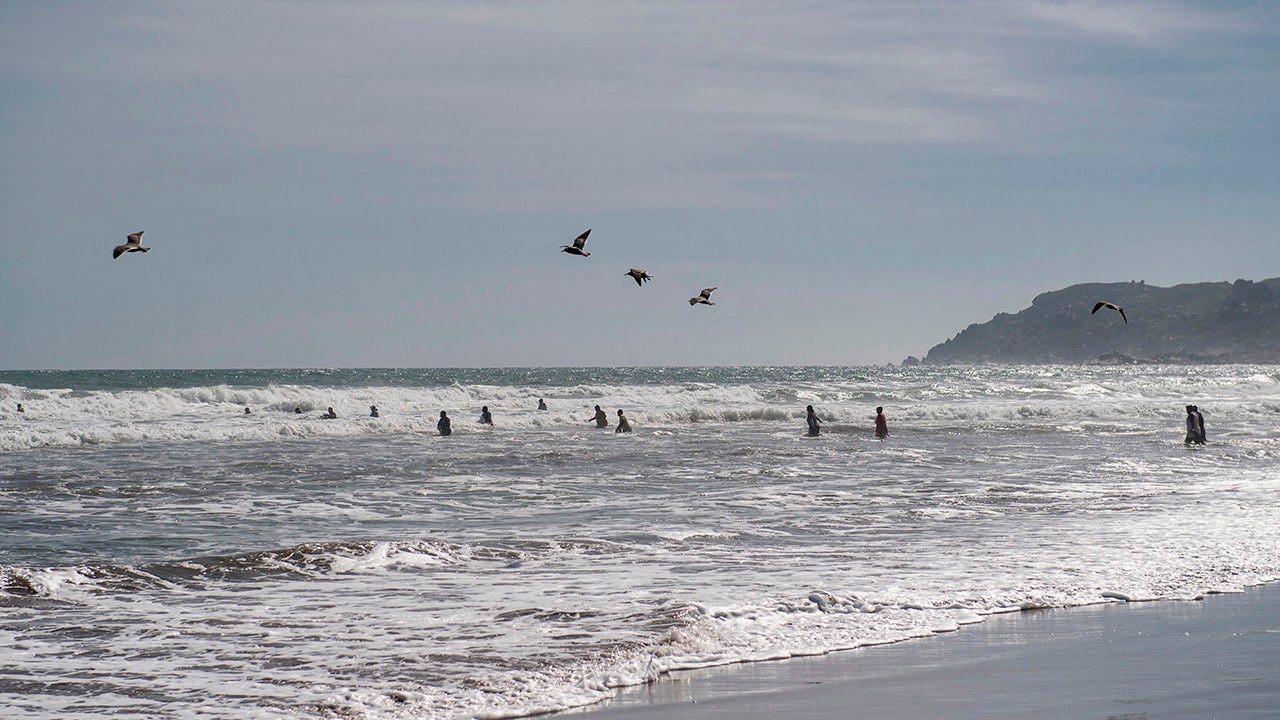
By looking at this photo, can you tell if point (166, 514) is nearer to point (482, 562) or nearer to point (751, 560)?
point (482, 562)

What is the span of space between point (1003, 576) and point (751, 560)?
254 centimetres

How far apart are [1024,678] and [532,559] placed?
6067 mm

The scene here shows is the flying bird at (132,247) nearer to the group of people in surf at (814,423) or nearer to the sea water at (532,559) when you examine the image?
the sea water at (532,559)

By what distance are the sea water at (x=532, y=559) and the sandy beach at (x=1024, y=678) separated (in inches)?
14.8

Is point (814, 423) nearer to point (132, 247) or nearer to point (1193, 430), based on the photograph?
point (1193, 430)

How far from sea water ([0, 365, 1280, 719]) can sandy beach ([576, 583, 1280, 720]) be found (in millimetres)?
377

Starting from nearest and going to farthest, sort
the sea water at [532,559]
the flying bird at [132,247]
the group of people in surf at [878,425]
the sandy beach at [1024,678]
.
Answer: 1. the sandy beach at [1024,678]
2. the sea water at [532,559]
3. the flying bird at [132,247]
4. the group of people in surf at [878,425]

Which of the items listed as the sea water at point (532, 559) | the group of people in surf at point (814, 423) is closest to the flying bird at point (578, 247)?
the sea water at point (532, 559)

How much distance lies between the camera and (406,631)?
899cm

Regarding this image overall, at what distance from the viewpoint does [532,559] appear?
1248 centimetres

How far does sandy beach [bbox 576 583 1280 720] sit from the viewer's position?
6848mm

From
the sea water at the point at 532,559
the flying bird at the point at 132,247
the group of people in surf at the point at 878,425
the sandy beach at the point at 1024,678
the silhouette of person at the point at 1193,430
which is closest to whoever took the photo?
the sandy beach at the point at 1024,678

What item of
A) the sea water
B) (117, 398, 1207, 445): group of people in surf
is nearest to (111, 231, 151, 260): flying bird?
the sea water

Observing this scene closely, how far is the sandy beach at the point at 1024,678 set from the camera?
685 centimetres
